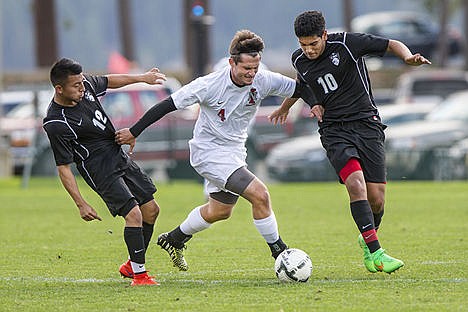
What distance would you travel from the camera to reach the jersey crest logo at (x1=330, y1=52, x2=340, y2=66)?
10156mm

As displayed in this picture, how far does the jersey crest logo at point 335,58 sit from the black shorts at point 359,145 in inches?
18.9

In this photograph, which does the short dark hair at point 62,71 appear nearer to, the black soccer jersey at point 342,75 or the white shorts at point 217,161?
the white shorts at point 217,161

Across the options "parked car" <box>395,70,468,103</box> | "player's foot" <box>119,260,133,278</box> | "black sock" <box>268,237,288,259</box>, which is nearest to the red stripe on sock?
"black sock" <box>268,237,288,259</box>

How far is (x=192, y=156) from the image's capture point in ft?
33.7

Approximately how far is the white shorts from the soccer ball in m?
0.78

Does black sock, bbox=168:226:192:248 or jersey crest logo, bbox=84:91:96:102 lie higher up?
jersey crest logo, bbox=84:91:96:102

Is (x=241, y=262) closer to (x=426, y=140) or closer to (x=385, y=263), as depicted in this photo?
(x=385, y=263)

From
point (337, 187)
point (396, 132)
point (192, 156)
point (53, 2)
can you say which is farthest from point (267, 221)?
point (53, 2)

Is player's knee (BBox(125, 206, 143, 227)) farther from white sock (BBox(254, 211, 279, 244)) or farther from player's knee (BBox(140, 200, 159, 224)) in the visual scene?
white sock (BBox(254, 211, 279, 244))

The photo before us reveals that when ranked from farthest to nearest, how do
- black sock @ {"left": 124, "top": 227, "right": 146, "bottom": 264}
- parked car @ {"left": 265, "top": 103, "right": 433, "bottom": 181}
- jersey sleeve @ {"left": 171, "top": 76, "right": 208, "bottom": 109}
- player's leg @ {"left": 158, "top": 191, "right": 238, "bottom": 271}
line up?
parked car @ {"left": 265, "top": 103, "right": 433, "bottom": 181} → player's leg @ {"left": 158, "top": 191, "right": 238, "bottom": 271} → jersey sleeve @ {"left": 171, "top": 76, "right": 208, "bottom": 109} → black sock @ {"left": 124, "top": 227, "right": 146, "bottom": 264}

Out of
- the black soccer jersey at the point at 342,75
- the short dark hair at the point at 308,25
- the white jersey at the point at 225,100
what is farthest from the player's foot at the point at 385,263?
the short dark hair at the point at 308,25

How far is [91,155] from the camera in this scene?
32.1ft

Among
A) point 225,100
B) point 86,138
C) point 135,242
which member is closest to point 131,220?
point 135,242

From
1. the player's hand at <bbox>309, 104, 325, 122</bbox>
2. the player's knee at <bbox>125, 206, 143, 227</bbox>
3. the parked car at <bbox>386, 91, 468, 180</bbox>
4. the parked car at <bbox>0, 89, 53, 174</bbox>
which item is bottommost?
the parked car at <bbox>0, 89, 53, 174</bbox>
